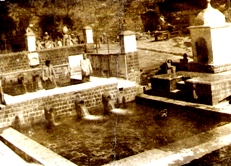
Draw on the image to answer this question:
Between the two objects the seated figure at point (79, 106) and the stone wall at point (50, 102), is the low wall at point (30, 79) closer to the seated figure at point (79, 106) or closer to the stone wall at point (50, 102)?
the stone wall at point (50, 102)

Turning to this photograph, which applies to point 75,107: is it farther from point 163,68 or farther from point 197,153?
point 197,153

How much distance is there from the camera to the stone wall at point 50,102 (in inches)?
456

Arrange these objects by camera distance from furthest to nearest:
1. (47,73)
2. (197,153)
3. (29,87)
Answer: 1. (29,87)
2. (47,73)
3. (197,153)

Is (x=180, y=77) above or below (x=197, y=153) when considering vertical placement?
above

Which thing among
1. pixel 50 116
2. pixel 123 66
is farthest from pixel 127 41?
pixel 50 116

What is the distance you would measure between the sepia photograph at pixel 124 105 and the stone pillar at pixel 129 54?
49 millimetres

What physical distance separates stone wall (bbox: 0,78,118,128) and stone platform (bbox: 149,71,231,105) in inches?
89.1

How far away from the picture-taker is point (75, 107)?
12.7m

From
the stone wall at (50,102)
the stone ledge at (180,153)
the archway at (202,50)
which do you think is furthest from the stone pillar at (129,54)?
the stone ledge at (180,153)

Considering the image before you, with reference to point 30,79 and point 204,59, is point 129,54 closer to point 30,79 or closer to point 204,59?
point 204,59

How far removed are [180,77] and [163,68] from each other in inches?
128

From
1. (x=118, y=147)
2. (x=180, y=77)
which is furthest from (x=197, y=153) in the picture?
(x=180, y=77)

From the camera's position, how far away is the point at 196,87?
10797 millimetres

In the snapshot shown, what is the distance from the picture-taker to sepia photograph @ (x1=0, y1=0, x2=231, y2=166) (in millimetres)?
7496
